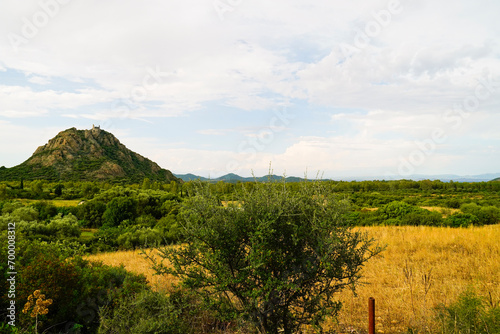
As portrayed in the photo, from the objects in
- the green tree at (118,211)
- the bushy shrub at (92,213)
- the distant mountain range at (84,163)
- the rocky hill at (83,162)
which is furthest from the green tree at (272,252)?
the rocky hill at (83,162)

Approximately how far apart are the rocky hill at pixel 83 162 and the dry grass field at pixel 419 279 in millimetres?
103708

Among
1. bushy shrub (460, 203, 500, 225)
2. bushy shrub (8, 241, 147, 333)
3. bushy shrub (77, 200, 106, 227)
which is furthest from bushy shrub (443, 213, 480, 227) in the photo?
bushy shrub (77, 200, 106, 227)

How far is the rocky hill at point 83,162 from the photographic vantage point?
10394cm

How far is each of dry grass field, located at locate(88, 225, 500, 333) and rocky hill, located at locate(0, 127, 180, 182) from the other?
103708mm

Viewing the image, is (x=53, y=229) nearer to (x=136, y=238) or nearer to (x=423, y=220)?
(x=136, y=238)

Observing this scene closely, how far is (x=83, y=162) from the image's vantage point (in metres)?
117

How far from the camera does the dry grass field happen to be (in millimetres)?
5742

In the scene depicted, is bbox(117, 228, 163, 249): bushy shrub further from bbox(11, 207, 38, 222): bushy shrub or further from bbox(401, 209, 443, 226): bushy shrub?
bbox(401, 209, 443, 226): bushy shrub

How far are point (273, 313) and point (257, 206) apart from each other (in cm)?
160

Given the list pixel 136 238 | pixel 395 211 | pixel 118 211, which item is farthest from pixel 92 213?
pixel 395 211

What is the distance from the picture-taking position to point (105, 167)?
113375mm

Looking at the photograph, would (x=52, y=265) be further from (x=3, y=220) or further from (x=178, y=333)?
(x=3, y=220)

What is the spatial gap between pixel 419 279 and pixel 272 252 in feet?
21.5

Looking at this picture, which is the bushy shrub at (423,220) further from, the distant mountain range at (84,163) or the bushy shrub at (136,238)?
the distant mountain range at (84,163)
